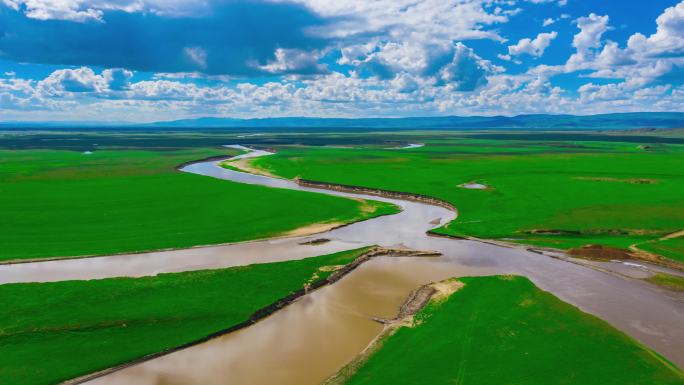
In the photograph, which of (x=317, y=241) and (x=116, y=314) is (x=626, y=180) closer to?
(x=317, y=241)

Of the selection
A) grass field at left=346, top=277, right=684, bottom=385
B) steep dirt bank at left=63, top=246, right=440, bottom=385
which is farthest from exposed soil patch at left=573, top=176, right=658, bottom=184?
grass field at left=346, top=277, right=684, bottom=385

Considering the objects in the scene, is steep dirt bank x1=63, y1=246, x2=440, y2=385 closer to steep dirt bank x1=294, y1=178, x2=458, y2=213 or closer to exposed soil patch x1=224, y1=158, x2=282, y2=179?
steep dirt bank x1=294, y1=178, x2=458, y2=213

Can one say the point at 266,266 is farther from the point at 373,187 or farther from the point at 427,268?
the point at 373,187

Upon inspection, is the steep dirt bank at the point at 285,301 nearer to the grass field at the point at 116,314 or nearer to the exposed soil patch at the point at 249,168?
the grass field at the point at 116,314

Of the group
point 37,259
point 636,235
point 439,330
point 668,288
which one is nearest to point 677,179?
point 636,235

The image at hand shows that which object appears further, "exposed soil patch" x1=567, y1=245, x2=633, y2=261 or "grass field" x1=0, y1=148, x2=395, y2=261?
"grass field" x1=0, y1=148, x2=395, y2=261

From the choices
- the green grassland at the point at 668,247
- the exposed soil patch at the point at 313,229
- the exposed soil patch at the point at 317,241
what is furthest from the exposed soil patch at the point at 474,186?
the exposed soil patch at the point at 317,241
